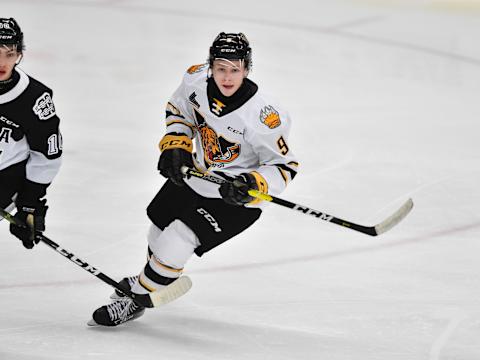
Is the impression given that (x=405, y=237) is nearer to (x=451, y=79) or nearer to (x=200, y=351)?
(x=200, y=351)

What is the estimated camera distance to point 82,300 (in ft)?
12.6

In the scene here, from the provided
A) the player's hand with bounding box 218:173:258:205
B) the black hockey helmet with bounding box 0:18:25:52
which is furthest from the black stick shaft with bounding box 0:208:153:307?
the black hockey helmet with bounding box 0:18:25:52

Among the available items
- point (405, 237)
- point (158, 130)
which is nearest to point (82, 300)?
point (405, 237)

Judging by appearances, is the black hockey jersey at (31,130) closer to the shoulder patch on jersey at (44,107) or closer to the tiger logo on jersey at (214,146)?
the shoulder patch on jersey at (44,107)

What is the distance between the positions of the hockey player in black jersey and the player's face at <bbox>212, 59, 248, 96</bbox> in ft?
1.68

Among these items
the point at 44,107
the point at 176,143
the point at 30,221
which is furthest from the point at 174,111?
the point at 30,221

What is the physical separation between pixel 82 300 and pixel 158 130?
239 centimetres

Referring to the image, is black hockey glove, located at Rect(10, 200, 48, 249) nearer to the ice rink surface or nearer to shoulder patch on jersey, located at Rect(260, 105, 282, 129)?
the ice rink surface

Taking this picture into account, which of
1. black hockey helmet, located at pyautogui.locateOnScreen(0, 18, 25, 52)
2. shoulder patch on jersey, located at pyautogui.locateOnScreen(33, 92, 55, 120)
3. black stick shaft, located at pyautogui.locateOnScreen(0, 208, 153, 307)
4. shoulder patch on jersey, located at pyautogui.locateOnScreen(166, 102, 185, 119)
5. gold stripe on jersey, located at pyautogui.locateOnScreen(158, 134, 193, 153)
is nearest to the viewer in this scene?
black hockey helmet, located at pyautogui.locateOnScreen(0, 18, 25, 52)

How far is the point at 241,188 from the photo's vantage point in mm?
3410

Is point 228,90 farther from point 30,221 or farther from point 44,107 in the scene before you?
point 30,221

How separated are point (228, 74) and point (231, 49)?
8cm

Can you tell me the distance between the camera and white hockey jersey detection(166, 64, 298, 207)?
137 inches

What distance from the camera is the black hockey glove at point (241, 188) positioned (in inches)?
134
